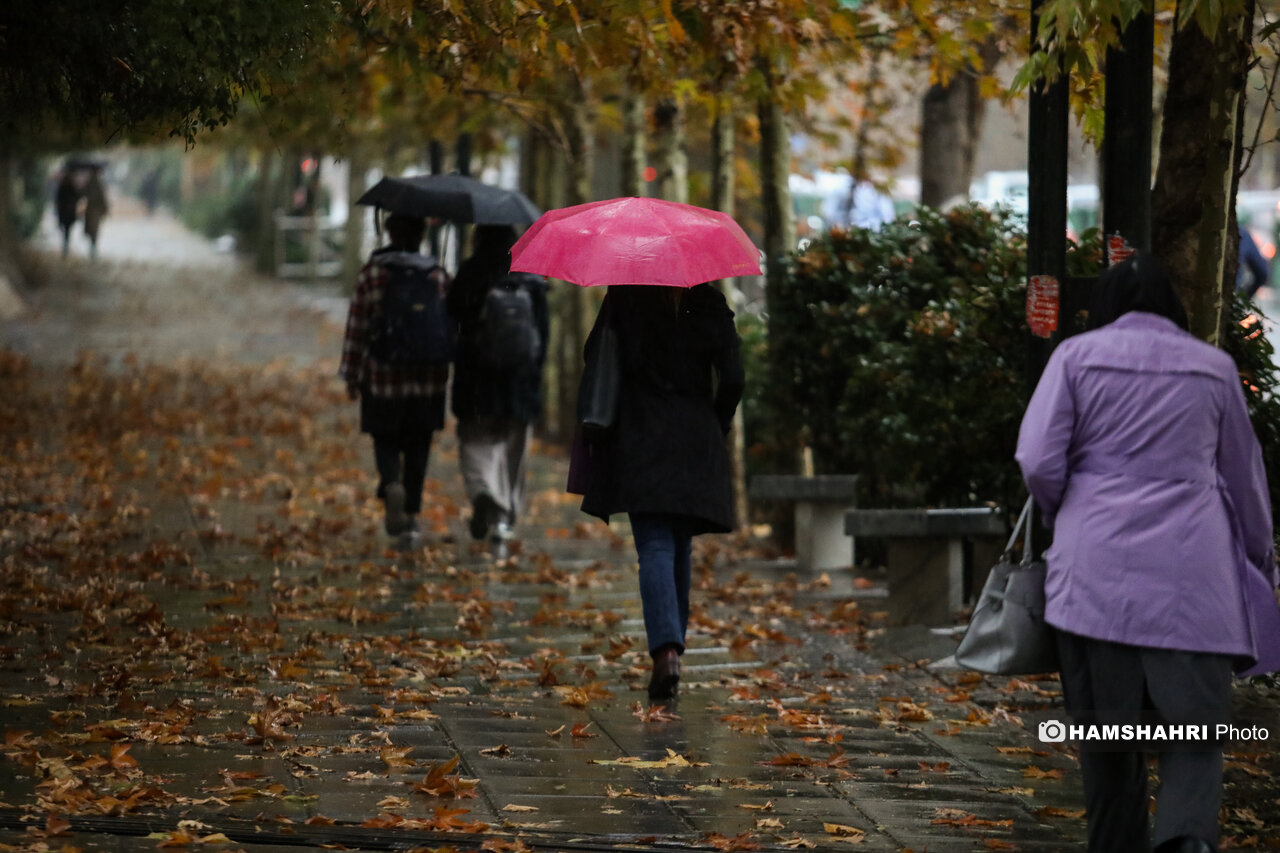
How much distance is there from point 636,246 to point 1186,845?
11.3ft

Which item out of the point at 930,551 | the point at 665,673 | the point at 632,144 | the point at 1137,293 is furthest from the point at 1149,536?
the point at 632,144

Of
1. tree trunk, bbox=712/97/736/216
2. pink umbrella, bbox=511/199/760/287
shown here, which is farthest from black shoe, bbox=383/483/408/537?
tree trunk, bbox=712/97/736/216

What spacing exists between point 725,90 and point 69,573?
17.5 ft

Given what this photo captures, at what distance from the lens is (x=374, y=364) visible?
35.7 feet

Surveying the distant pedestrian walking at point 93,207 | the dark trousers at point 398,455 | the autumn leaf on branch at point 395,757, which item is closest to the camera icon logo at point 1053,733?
the autumn leaf on branch at point 395,757

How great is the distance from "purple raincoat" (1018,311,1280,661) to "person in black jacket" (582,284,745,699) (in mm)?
2625

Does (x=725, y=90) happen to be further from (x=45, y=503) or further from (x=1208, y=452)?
(x=1208, y=452)

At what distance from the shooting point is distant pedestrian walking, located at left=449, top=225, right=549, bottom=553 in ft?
35.1

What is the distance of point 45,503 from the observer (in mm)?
12641

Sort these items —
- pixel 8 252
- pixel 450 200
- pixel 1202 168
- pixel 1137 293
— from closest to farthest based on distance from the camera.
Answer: pixel 1137 293 → pixel 1202 168 → pixel 450 200 → pixel 8 252

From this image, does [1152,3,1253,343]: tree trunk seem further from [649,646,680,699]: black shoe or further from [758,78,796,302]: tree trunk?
[758,78,796,302]: tree trunk

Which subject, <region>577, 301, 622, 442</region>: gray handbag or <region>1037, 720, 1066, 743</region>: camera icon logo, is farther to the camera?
<region>577, 301, 622, 442</region>: gray handbag

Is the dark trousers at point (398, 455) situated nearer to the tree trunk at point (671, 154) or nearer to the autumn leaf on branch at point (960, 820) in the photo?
the tree trunk at point (671, 154)

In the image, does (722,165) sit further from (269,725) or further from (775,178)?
(269,725)
